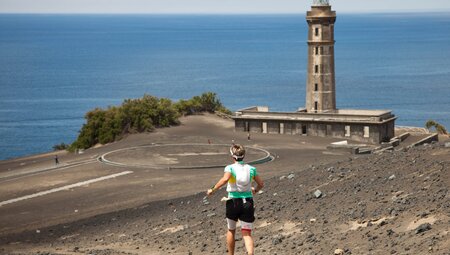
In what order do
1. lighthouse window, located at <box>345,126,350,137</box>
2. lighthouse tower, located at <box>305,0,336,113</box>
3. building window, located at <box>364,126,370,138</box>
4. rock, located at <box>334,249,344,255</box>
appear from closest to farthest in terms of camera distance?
rock, located at <box>334,249,344,255</box>, building window, located at <box>364,126,370,138</box>, lighthouse window, located at <box>345,126,350,137</box>, lighthouse tower, located at <box>305,0,336,113</box>

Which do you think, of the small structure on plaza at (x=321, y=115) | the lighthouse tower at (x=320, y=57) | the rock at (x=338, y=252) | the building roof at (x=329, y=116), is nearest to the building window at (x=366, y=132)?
the small structure on plaza at (x=321, y=115)

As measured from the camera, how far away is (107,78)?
172m

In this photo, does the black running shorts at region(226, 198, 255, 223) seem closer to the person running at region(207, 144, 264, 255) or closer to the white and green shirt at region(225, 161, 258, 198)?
the person running at region(207, 144, 264, 255)

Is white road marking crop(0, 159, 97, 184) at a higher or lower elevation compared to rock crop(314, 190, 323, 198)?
lower

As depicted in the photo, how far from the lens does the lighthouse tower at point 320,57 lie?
199ft

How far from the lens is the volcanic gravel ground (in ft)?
61.4

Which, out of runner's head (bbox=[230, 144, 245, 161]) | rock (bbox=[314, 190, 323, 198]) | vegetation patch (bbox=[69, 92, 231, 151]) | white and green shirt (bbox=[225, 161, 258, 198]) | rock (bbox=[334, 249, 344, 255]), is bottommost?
vegetation patch (bbox=[69, 92, 231, 151])

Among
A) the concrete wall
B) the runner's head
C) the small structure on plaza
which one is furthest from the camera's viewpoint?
the small structure on plaza

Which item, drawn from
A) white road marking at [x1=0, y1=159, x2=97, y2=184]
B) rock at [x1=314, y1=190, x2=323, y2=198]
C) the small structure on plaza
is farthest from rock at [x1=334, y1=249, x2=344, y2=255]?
the small structure on plaza

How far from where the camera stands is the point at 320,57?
202 ft

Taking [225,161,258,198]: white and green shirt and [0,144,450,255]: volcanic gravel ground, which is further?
[0,144,450,255]: volcanic gravel ground

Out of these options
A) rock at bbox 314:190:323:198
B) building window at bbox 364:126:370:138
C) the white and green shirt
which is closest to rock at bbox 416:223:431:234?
the white and green shirt

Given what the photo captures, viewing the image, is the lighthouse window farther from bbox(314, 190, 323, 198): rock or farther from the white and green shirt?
the white and green shirt

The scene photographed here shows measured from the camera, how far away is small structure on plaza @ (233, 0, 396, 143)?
58.3m
